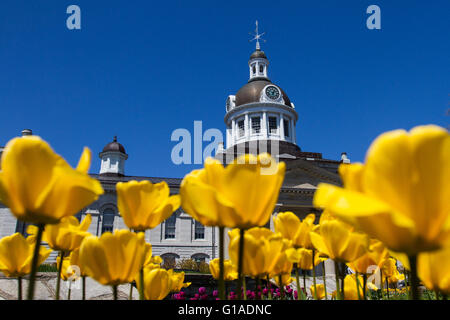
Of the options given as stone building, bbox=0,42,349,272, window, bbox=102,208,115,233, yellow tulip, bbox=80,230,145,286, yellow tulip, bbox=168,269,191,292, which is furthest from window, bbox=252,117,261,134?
yellow tulip, bbox=80,230,145,286

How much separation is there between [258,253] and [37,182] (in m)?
0.82

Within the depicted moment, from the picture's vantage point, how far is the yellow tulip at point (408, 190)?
2.09ft

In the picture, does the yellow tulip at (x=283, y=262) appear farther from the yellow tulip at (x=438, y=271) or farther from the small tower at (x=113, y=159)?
the small tower at (x=113, y=159)

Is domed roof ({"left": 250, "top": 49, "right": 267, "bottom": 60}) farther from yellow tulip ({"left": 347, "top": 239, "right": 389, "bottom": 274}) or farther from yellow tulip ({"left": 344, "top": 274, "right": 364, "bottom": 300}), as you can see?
yellow tulip ({"left": 347, "top": 239, "right": 389, "bottom": 274})

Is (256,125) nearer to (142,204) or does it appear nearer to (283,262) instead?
(283,262)

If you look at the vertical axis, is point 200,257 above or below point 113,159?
below

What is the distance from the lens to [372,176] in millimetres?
667

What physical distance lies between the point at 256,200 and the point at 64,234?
3.31 ft

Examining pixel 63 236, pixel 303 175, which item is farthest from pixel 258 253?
pixel 303 175

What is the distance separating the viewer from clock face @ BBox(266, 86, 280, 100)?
44.4 meters

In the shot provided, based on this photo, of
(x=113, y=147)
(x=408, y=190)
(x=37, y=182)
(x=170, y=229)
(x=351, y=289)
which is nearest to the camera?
(x=408, y=190)

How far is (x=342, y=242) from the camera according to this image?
138 cm
